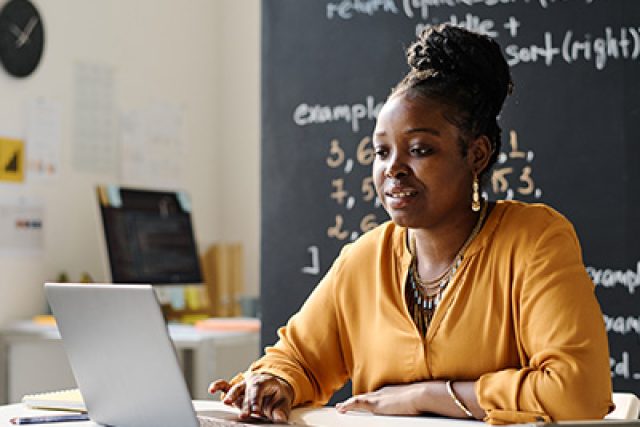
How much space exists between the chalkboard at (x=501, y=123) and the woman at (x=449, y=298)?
0.65 meters

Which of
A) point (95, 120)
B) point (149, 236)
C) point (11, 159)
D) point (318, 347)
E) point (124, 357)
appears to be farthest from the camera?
point (95, 120)

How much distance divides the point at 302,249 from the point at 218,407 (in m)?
1.05

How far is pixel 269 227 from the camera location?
2.67 meters

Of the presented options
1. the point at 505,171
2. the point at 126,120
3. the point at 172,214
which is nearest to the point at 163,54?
the point at 126,120

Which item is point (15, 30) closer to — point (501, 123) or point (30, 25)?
point (30, 25)

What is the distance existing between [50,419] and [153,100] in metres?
2.74

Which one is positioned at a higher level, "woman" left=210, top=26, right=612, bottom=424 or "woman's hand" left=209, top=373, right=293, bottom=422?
"woman" left=210, top=26, right=612, bottom=424

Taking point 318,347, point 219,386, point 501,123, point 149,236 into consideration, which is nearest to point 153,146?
point 149,236

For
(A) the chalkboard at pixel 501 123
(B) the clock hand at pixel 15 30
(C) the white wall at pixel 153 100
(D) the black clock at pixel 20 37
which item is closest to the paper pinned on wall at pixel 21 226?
(C) the white wall at pixel 153 100

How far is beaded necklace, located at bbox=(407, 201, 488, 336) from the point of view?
1.64 meters

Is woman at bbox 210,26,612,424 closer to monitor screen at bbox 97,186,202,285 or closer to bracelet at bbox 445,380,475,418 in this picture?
bracelet at bbox 445,380,475,418

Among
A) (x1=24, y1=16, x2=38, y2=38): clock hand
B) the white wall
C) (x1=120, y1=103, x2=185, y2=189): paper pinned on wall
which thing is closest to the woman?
the white wall

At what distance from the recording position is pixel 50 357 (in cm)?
357

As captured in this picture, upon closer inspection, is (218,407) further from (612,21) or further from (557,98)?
(612,21)
